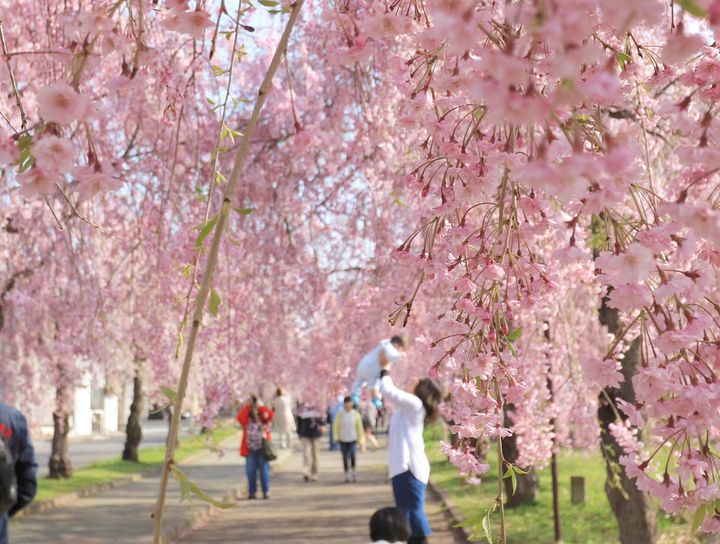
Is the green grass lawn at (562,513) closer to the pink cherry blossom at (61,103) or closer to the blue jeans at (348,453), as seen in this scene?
the blue jeans at (348,453)

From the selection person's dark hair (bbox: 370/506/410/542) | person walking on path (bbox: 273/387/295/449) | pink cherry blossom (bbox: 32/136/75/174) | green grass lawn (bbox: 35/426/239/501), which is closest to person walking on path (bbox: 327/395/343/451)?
person walking on path (bbox: 273/387/295/449)

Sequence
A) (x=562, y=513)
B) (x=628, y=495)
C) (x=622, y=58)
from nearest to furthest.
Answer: (x=622, y=58)
(x=628, y=495)
(x=562, y=513)

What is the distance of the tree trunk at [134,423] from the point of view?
72.6 ft

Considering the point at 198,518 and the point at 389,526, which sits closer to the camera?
the point at 389,526

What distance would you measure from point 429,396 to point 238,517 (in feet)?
20.8

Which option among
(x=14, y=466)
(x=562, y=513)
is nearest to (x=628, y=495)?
(x=562, y=513)

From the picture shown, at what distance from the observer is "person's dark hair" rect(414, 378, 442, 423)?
313 inches

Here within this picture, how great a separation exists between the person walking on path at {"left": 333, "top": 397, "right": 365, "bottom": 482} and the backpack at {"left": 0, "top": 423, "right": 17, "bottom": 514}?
525 inches

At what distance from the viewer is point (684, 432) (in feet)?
7.01

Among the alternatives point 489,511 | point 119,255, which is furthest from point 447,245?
point 119,255

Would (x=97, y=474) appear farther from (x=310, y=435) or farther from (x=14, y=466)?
(x=14, y=466)

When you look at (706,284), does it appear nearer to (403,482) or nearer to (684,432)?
(684,432)

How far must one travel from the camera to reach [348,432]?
1855 cm

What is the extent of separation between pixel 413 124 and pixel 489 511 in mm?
1103
